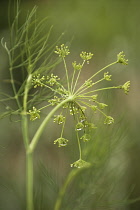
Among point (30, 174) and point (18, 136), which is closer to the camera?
point (30, 174)

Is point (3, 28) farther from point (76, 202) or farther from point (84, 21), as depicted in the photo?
point (76, 202)

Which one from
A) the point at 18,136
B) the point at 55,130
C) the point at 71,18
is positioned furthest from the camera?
the point at 71,18

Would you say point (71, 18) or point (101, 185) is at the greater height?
point (71, 18)

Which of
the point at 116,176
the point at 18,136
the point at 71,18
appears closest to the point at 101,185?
the point at 116,176

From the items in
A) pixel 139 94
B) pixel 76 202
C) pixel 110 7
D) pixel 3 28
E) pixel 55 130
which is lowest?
pixel 76 202

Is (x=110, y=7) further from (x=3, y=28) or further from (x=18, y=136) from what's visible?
(x=18, y=136)

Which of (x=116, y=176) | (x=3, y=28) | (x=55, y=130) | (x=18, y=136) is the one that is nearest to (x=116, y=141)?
(x=116, y=176)

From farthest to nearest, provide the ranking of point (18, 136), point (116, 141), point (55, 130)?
point (18, 136) < point (55, 130) < point (116, 141)

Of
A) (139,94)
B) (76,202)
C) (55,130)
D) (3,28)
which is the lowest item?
(76,202)

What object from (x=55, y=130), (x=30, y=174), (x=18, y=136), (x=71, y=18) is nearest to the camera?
(x=30, y=174)
